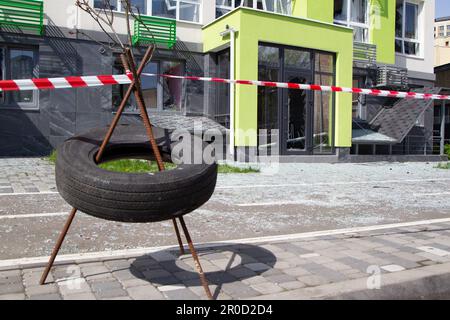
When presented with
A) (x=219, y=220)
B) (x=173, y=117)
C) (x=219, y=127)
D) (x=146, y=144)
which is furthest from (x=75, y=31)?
(x=146, y=144)

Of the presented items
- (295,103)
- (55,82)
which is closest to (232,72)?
(295,103)

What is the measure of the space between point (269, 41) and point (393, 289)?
14.0 m

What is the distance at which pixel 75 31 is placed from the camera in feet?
52.1

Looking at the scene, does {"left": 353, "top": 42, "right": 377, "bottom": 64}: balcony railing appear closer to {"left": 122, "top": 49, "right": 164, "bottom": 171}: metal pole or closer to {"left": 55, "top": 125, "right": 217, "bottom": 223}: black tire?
{"left": 122, "top": 49, "right": 164, "bottom": 171}: metal pole

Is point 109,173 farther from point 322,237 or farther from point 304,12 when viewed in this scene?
point 304,12

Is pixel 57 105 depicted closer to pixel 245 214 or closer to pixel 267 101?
pixel 267 101

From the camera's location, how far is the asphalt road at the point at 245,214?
4832mm

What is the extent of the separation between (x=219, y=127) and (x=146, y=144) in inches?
516

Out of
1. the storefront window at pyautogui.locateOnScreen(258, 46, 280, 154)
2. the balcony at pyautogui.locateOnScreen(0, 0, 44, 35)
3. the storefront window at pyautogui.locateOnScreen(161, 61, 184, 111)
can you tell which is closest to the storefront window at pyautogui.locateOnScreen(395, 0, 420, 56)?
the storefront window at pyautogui.locateOnScreen(258, 46, 280, 154)

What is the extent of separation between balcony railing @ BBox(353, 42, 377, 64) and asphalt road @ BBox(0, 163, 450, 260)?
11631mm

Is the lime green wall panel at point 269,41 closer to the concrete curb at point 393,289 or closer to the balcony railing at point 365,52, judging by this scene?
the balcony railing at point 365,52

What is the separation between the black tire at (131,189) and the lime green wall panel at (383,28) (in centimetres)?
2057

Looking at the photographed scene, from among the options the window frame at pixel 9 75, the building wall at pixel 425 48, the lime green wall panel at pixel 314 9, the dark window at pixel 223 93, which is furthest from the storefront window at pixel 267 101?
the building wall at pixel 425 48

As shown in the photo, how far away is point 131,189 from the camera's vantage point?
3012 millimetres
